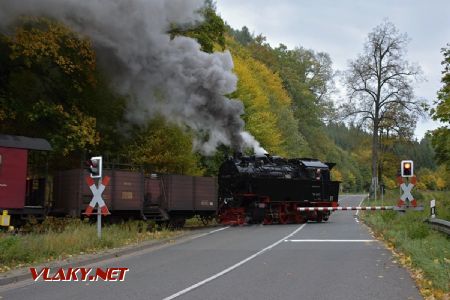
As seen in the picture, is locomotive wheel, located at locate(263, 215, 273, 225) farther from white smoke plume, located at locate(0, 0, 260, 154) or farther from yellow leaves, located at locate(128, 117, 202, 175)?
white smoke plume, located at locate(0, 0, 260, 154)

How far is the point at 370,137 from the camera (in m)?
53.0

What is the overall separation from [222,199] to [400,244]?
484 inches

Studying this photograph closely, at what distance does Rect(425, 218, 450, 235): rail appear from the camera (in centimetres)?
1355

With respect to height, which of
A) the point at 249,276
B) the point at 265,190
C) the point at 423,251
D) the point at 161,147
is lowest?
the point at 249,276

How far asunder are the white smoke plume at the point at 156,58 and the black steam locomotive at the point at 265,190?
2.60 m

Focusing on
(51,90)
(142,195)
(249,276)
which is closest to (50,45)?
(51,90)

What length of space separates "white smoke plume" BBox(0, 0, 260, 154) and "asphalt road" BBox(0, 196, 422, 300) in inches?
263

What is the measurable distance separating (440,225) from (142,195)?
10.3m

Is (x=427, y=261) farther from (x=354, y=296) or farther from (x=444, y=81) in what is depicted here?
(x=444, y=81)

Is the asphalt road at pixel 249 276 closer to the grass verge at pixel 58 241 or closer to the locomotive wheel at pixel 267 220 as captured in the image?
the grass verge at pixel 58 241

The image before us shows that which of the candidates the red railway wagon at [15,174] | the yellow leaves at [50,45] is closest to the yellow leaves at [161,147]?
the yellow leaves at [50,45]

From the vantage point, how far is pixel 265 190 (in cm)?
2439

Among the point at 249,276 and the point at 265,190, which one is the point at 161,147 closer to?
the point at 265,190

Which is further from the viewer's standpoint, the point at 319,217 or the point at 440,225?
the point at 319,217
